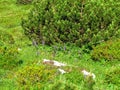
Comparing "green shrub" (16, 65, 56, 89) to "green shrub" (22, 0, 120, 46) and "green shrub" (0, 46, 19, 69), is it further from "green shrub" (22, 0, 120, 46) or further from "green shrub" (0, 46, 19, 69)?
"green shrub" (22, 0, 120, 46)

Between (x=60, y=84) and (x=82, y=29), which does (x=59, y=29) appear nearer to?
(x=82, y=29)

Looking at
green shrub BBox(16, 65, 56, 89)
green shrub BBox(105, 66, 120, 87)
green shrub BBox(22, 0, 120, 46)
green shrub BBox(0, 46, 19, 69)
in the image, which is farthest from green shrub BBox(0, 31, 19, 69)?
green shrub BBox(22, 0, 120, 46)

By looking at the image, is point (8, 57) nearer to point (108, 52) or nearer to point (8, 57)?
point (8, 57)

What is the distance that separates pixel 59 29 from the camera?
68.3 ft

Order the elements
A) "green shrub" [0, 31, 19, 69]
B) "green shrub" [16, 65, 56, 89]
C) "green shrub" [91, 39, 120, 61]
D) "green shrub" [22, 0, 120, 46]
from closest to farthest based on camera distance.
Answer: "green shrub" [16, 65, 56, 89] < "green shrub" [0, 31, 19, 69] < "green shrub" [91, 39, 120, 61] < "green shrub" [22, 0, 120, 46]

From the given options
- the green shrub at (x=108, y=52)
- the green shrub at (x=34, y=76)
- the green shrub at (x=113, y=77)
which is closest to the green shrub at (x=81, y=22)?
the green shrub at (x=108, y=52)

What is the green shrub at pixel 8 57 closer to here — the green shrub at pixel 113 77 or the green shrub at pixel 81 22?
the green shrub at pixel 113 77

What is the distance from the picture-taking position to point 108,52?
17.2 m

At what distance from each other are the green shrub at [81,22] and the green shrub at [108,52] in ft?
6.18

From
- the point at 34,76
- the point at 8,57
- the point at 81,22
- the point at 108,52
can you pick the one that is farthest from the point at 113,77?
the point at 81,22

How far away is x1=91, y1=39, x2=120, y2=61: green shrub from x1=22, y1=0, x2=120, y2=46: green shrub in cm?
188

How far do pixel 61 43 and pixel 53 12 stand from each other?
1856 millimetres

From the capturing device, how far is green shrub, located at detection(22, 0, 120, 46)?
20047 millimetres

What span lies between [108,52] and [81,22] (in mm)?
3613
